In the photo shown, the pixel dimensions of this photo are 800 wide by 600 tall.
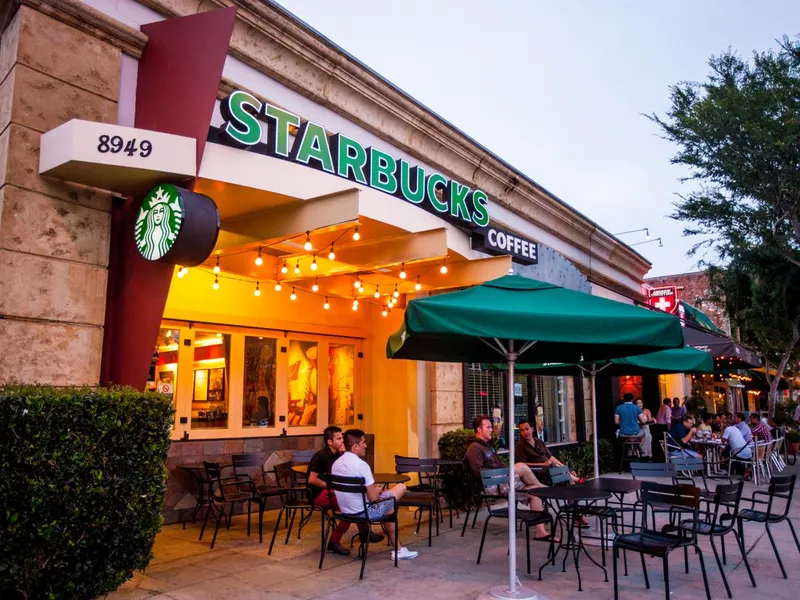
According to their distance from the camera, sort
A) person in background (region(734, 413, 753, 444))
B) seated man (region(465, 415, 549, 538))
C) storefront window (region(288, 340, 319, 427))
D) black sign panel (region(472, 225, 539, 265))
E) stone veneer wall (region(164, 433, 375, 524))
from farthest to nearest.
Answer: person in background (region(734, 413, 753, 444)) < black sign panel (region(472, 225, 539, 265)) < storefront window (region(288, 340, 319, 427)) < stone veneer wall (region(164, 433, 375, 524)) < seated man (region(465, 415, 549, 538))

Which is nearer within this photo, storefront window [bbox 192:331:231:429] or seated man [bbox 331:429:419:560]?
seated man [bbox 331:429:419:560]

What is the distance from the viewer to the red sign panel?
1894cm

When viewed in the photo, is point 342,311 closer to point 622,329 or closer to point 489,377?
point 489,377

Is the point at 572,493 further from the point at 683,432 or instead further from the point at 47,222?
the point at 683,432

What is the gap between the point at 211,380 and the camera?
29.4 feet

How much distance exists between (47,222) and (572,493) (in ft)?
17.1

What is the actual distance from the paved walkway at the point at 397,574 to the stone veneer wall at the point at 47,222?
2.06 meters

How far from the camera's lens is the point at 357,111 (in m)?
9.42

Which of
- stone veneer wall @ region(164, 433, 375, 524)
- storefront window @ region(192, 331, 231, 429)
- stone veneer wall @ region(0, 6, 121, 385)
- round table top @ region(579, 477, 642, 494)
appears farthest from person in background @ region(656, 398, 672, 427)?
stone veneer wall @ region(0, 6, 121, 385)

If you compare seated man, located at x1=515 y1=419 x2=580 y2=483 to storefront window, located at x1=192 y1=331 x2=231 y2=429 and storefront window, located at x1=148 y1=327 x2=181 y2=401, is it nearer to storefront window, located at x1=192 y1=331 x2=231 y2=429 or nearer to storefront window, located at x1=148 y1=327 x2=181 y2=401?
storefront window, located at x1=192 y1=331 x2=231 y2=429

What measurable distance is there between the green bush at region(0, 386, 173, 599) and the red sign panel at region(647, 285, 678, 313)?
17.3 m

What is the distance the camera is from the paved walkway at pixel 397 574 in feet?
17.5

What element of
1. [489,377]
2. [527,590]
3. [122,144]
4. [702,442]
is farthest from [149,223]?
[702,442]

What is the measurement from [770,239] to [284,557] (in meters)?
13.7
